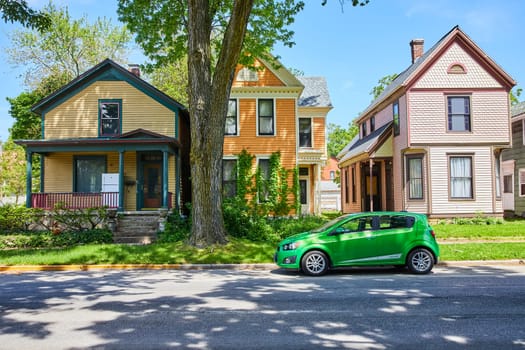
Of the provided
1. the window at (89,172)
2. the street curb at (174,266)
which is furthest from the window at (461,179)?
the window at (89,172)

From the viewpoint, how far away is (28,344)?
514 centimetres

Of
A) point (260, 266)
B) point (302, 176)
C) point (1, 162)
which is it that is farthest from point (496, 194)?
point (1, 162)

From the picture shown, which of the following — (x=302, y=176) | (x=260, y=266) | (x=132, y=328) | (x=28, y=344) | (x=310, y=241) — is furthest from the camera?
(x=302, y=176)

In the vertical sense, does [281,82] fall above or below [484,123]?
above

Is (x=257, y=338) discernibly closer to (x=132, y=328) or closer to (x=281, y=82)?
(x=132, y=328)

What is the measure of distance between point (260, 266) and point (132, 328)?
6.39 m

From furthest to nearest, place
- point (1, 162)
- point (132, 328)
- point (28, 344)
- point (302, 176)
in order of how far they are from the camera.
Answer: point (1, 162)
point (302, 176)
point (132, 328)
point (28, 344)

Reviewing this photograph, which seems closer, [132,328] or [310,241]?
[132,328]

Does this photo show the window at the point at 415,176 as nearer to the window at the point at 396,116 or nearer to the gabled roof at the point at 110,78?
the window at the point at 396,116

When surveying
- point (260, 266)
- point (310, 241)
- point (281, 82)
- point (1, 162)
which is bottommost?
point (260, 266)

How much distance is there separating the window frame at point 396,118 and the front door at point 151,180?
13.0 metres

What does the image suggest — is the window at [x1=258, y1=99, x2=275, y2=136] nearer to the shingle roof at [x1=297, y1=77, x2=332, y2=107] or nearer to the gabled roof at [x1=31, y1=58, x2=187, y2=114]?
the shingle roof at [x1=297, y1=77, x2=332, y2=107]

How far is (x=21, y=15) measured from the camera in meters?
13.7

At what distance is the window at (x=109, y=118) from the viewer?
20891 mm
